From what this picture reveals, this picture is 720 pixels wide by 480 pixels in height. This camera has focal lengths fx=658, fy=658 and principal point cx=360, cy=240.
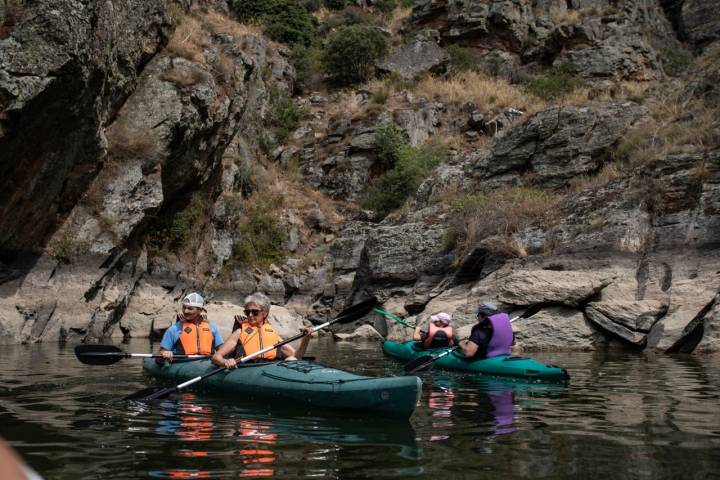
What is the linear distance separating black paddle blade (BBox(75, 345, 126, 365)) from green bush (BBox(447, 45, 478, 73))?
932 inches

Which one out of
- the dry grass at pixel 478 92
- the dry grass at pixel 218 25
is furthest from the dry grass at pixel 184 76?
the dry grass at pixel 478 92

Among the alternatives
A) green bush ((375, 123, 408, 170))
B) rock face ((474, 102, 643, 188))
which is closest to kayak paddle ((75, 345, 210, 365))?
rock face ((474, 102, 643, 188))

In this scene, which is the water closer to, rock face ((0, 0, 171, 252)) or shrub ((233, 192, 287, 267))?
rock face ((0, 0, 171, 252))

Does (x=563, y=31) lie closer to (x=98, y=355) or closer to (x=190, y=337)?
(x=190, y=337)

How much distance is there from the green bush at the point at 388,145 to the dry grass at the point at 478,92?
3.58 meters

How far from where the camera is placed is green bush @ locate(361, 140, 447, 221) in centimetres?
2269

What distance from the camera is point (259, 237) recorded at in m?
21.8

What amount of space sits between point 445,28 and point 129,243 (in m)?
20.2

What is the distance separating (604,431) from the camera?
4.48 meters

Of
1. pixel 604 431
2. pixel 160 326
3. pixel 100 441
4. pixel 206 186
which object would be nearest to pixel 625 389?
pixel 604 431

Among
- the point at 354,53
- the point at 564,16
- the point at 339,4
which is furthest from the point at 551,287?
the point at 339,4

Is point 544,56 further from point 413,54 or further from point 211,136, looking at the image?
point 211,136

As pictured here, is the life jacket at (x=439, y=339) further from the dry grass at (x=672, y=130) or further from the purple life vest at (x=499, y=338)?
the dry grass at (x=672, y=130)

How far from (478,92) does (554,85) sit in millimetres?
3062
